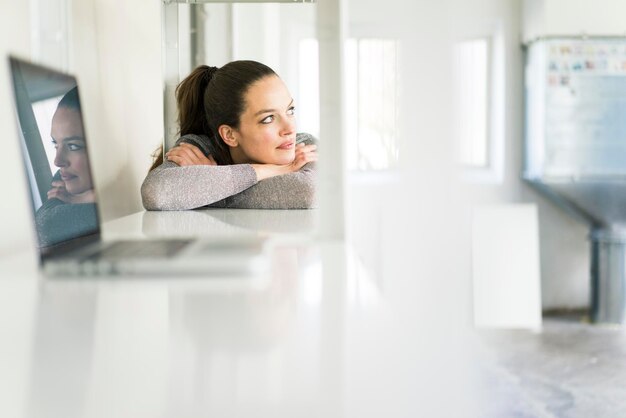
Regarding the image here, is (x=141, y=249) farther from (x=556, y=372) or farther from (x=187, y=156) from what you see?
(x=556, y=372)

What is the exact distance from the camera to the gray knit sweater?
2.54 ft

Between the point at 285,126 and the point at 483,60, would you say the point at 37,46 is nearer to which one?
the point at 285,126

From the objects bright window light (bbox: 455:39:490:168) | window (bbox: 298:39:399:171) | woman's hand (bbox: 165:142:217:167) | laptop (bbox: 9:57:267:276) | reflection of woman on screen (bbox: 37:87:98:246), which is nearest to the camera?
laptop (bbox: 9:57:267:276)

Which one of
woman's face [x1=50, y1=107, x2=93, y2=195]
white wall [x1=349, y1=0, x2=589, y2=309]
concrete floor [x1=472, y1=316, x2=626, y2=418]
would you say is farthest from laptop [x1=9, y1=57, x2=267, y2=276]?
white wall [x1=349, y1=0, x2=589, y2=309]

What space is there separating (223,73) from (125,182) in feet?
0.65

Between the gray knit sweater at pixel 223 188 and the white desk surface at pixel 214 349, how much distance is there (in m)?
0.42

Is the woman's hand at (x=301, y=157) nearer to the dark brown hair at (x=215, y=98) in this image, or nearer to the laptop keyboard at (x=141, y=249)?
the dark brown hair at (x=215, y=98)

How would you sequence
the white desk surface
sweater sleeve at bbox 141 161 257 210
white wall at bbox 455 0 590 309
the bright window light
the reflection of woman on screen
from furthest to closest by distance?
the bright window light → white wall at bbox 455 0 590 309 → sweater sleeve at bbox 141 161 257 210 → the reflection of woman on screen → the white desk surface

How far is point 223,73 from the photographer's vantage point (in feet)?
3.16

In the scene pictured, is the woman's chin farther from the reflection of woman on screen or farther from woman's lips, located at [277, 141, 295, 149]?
the reflection of woman on screen

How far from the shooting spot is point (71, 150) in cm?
51

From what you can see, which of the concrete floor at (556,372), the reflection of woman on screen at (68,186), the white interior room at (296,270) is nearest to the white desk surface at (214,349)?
the white interior room at (296,270)

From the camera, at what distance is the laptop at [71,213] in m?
0.34

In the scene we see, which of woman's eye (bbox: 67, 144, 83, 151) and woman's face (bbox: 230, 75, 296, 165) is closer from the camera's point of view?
woman's eye (bbox: 67, 144, 83, 151)
